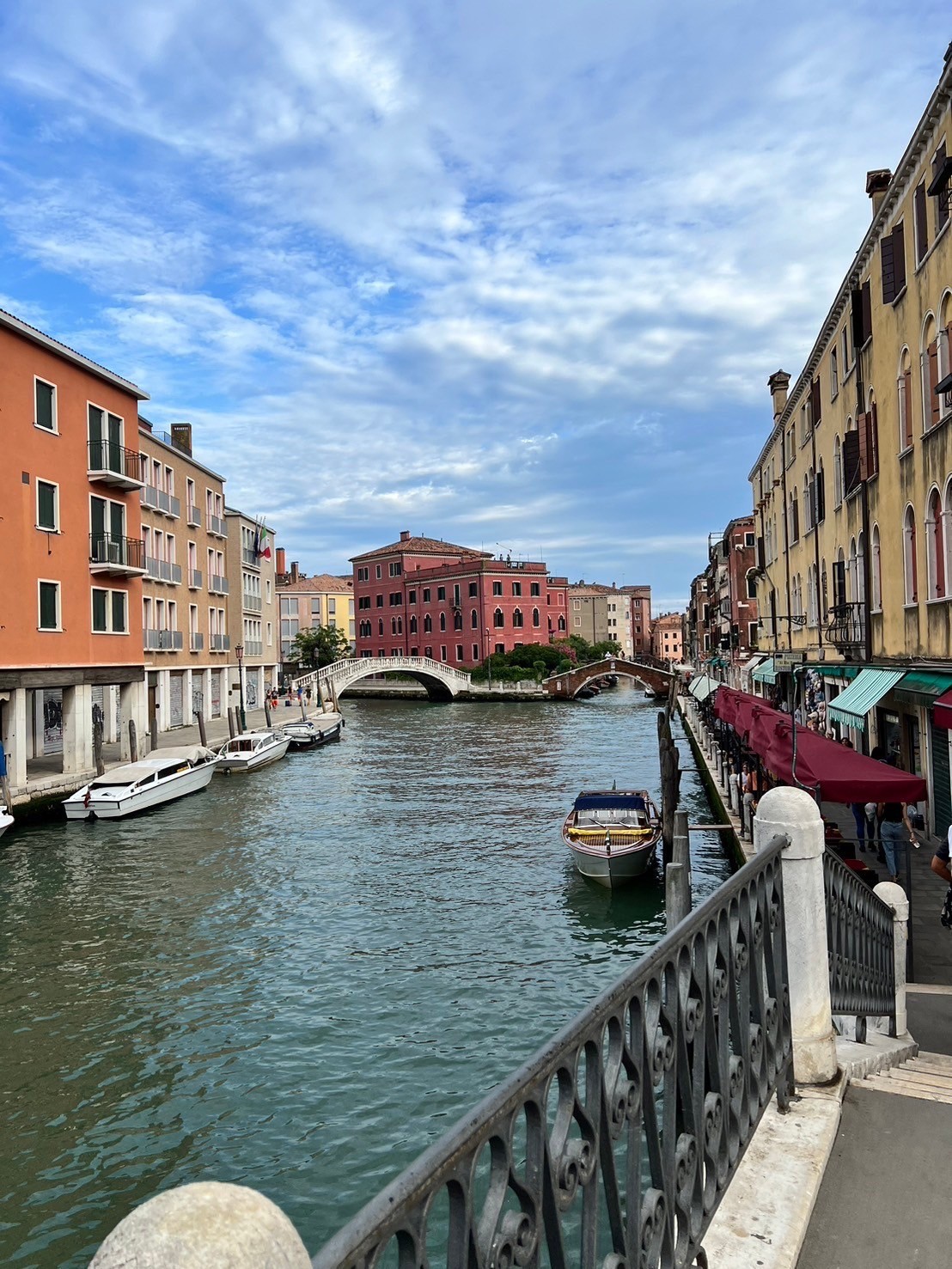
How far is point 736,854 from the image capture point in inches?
657

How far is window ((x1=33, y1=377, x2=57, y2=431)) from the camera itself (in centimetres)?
2523

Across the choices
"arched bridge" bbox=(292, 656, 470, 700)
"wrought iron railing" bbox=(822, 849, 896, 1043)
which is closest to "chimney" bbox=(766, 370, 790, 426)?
"arched bridge" bbox=(292, 656, 470, 700)

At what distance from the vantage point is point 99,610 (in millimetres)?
28438

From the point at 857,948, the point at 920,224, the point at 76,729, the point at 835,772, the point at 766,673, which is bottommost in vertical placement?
the point at 857,948

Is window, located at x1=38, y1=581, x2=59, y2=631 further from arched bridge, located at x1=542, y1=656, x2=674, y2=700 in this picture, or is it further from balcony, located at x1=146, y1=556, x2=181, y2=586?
arched bridge, located at x1=542, y1=656, x2=674, y2=700

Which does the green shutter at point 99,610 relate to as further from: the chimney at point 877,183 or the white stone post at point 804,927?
the white stone post at point 804,927

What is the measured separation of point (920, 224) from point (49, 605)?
70.9ft

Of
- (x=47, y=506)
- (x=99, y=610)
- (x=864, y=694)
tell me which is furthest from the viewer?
(x=99, y=610)

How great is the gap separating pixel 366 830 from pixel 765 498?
84.8 feet

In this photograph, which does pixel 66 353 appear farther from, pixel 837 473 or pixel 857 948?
pixel 857 948

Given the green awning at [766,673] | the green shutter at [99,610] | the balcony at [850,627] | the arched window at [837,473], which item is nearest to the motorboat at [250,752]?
the green shutter at [99,610]

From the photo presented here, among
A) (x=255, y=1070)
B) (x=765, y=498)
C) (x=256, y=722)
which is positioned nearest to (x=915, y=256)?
(x=255, y=1070)

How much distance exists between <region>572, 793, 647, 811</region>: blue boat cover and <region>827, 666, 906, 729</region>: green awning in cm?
440

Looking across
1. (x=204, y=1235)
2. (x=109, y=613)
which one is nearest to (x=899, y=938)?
(x=204, y=1235)
